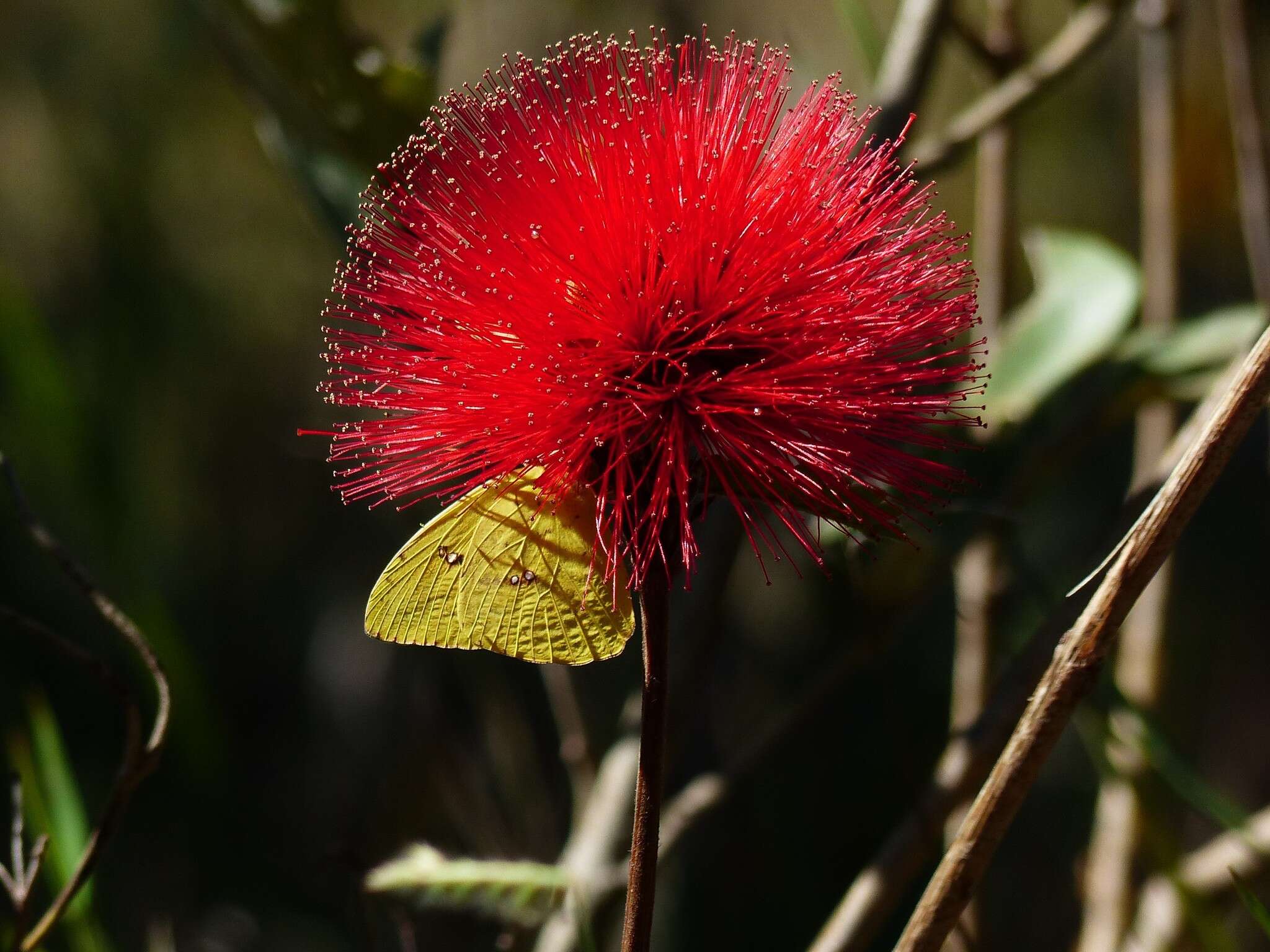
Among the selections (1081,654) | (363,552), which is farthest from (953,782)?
(363,552)

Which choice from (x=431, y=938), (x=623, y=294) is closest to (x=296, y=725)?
(x=431, y=938)

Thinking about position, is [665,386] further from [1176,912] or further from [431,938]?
[431,938]

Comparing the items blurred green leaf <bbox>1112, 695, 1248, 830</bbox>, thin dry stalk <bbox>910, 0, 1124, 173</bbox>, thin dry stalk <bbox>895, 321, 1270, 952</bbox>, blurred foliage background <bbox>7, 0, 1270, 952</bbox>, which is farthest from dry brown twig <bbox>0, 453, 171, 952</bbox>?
→ thin dry stalk <bbox>910, 0, 1124, 173</bbox>

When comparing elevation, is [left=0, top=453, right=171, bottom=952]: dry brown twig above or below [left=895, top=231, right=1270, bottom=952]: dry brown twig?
above

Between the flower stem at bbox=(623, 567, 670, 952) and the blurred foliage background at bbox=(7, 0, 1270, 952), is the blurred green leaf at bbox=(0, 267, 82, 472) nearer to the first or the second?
the blurred foliage background at bbox=(7, 0, 1270, 952)

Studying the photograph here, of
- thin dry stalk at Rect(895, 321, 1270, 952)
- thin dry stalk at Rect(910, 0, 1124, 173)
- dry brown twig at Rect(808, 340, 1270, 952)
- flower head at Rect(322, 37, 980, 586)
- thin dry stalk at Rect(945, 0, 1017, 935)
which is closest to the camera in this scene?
thin dry stalk at Rect(895, 321, 1270, 952)
